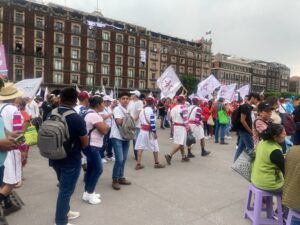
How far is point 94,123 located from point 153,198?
1638 mm

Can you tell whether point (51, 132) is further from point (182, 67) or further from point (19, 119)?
point (182, 67)

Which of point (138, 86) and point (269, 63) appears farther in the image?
point (269, 63)

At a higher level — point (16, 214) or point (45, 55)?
point (45, 55)

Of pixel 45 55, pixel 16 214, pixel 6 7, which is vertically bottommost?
pixel 16 214

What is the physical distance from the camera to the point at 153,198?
496 cm

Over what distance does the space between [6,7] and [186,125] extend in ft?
187

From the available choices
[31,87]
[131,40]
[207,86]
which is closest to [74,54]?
[131,40]

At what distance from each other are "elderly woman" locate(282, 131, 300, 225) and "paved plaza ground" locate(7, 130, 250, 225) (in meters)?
1.35

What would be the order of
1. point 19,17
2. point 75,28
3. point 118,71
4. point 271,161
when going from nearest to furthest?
1. point 271,161
2. point 19,17
3. point 75,28
4. point 118,71

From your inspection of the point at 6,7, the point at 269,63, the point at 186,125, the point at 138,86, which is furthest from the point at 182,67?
the point at 186,125

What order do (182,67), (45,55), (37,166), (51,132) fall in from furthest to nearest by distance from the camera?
(182,67) → (45,55) → (37,166) → (51,132)

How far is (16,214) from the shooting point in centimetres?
426

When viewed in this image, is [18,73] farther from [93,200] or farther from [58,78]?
[93,200]

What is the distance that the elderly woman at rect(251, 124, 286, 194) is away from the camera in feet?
11.8
